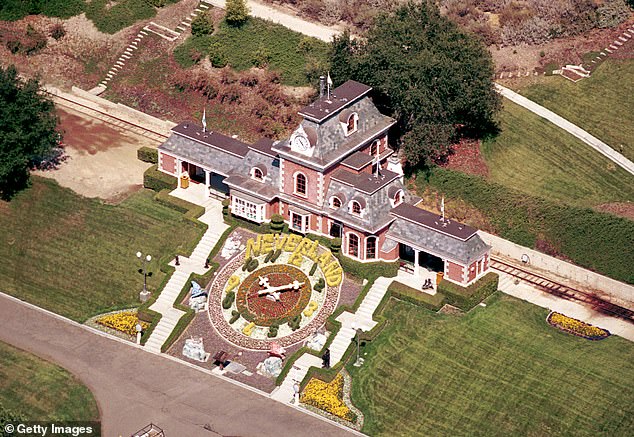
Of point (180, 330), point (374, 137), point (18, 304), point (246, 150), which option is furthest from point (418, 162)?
point (18, 304)

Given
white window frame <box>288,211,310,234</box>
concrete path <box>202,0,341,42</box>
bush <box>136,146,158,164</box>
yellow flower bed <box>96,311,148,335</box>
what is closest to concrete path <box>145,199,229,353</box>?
yellow flower bed <box>96,311,148,335</box>

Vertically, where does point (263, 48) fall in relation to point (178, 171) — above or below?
above

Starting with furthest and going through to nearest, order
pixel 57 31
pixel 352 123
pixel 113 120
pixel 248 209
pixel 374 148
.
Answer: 1. pixel 57 31
2. pixel 113 120
3. pixel 374 148
4. pixel 248 209
5. pixel 352 123

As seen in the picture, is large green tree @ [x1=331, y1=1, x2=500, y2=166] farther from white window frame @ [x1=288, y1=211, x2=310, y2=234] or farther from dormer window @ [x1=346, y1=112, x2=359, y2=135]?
white window frame @ [x1=288, y1=211, x2=310, y2=234]

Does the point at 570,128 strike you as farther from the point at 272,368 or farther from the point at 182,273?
the point at 272,368

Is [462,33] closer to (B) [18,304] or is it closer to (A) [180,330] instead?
(A) [180,330]

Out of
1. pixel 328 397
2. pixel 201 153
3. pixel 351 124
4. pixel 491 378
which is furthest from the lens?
pixel 201 153

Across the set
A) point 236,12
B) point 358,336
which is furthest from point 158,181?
point 358,336
